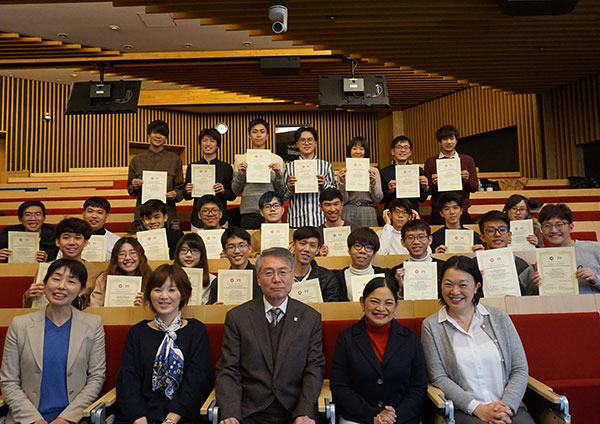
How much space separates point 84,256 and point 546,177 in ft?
23.8

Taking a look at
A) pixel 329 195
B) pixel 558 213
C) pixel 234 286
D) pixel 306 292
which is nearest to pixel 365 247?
pixel 306 292

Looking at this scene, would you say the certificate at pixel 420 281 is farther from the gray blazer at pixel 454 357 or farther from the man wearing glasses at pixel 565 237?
the man wearing glasses at pixel 565 237

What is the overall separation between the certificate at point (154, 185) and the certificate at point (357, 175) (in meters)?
1.44

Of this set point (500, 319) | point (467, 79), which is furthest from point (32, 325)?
point (467, 79)

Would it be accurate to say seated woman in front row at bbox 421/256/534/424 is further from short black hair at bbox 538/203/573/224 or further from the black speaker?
the black speaker

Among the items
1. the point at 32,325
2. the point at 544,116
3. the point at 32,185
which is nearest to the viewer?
the point at 32,325

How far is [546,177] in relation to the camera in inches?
329

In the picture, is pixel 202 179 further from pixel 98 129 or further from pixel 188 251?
pixel 98 129

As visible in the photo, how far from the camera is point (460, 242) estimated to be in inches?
131

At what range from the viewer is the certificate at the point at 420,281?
8.56ft

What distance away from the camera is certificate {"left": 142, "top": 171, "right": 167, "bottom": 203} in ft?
13.5

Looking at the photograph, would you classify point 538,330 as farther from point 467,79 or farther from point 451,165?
point 467,79

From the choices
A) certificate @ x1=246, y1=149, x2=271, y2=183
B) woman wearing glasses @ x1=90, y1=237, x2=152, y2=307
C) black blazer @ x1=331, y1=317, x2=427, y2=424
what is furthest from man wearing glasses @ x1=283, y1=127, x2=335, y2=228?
black blazer @ x1=331, y1=317, x2=427, y2=424

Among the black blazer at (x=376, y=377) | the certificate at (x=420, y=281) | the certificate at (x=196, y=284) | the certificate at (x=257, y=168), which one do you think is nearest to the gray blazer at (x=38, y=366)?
the certificate at (x=196, y=284)
